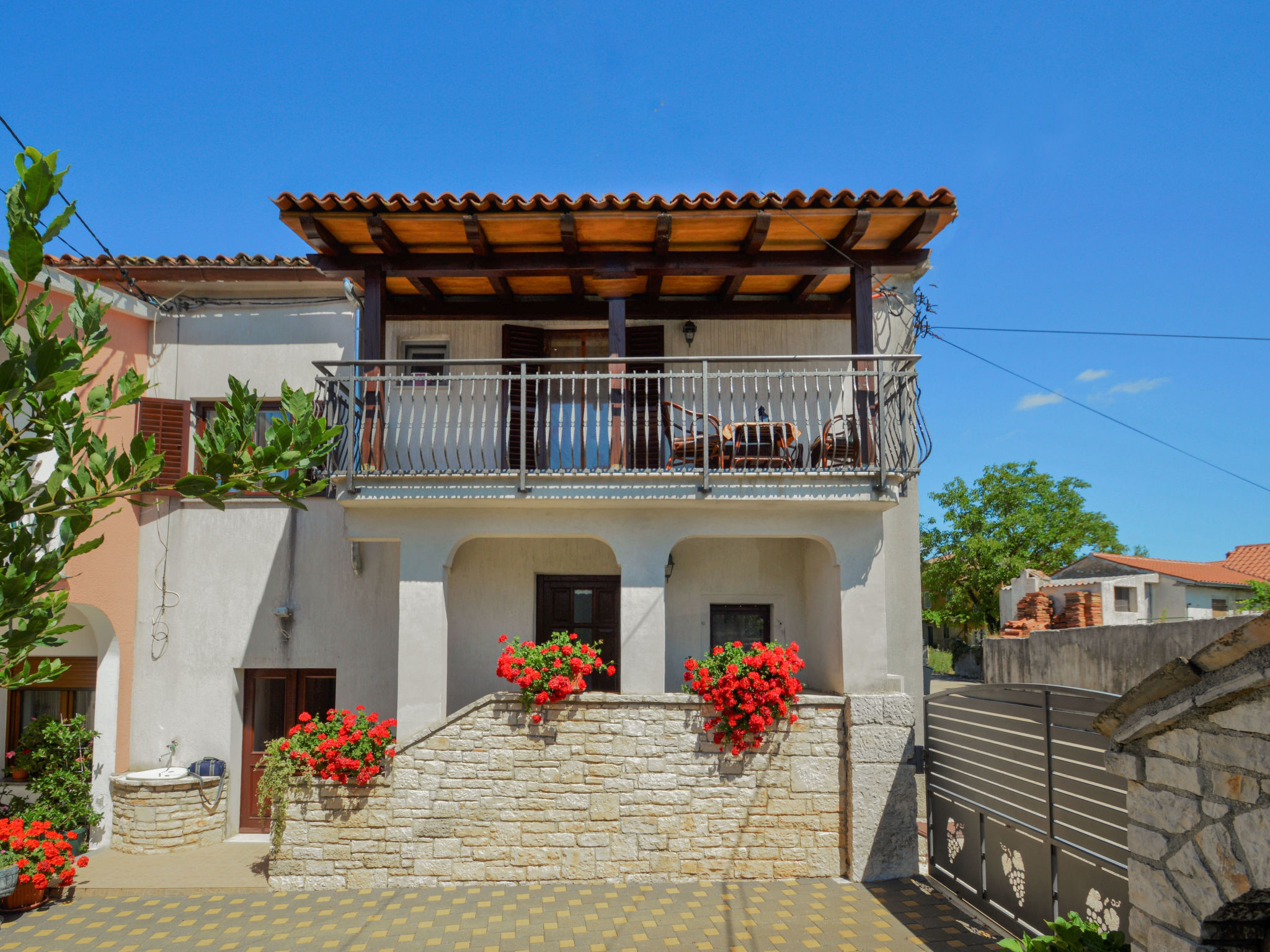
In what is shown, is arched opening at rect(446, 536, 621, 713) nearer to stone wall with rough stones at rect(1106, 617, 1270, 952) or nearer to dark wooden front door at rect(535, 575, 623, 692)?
dark wooden front door at rect(535, 575, 623, 692)

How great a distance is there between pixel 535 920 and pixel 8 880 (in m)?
4.93

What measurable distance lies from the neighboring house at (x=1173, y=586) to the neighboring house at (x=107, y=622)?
2005 cm

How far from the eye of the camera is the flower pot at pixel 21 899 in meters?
7.54

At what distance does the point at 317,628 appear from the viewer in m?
9.98

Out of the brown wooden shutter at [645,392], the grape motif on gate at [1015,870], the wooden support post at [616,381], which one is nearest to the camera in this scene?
the grape motif on gate at [1015,870]

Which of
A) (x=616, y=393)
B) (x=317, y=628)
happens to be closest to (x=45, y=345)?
→ (x=616, y=393)

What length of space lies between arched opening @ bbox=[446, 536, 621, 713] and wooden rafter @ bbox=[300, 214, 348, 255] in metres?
3.69

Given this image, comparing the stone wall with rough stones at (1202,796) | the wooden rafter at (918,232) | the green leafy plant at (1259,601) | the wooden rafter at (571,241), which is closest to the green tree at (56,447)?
the stone wall with rough stones at (1202,796)

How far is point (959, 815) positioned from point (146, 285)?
1149cm

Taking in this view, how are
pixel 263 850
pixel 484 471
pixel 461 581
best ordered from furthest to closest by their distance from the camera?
pixel 461 581 < pixel 263 850 < pixel 484 471

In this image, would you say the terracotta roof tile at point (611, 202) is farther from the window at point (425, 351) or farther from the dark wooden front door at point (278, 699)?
the dark wooden front door at point (278, 699)

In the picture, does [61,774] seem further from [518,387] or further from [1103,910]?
[1103,910]

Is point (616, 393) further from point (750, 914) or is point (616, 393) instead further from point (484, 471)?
point (750, 914)

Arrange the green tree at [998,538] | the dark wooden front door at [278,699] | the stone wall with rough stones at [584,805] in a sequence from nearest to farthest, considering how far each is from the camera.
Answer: the stone wall with rough stones at [584,805] → the dark wooden front door at [278,699] → the green tree at [998,538]
